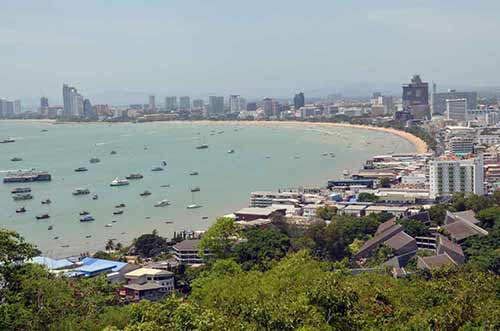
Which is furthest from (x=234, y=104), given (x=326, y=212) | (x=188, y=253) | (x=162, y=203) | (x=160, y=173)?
(x=188, y=253)

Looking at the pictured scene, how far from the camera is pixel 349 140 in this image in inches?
1148

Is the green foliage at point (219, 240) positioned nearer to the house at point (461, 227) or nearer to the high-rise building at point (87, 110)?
the house at point (461, 227)

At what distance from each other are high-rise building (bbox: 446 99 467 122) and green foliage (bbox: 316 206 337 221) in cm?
2457

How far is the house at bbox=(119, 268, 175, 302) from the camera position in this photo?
314 inches

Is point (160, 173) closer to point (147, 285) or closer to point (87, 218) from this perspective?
point (87, 218)

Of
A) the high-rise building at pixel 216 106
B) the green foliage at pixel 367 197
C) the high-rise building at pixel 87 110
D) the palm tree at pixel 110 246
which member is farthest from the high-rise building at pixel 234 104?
the palm tree at pixel 110 246

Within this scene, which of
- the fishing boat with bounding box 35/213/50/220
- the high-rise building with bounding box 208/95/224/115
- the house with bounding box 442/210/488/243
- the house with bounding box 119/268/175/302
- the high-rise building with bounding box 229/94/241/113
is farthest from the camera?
the high-rise building with bounding box 229/94/241/113

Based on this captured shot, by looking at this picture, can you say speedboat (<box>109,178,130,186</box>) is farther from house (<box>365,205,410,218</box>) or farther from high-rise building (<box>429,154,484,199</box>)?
high-rise building (<box>429,154,484,199</box>)

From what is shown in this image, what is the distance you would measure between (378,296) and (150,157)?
795 inches

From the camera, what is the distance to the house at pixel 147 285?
7.99 metres

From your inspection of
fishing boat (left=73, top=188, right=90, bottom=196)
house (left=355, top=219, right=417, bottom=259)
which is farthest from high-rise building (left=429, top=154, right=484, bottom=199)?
fishing boat (left=73, top=188, right=90, bottom=196)

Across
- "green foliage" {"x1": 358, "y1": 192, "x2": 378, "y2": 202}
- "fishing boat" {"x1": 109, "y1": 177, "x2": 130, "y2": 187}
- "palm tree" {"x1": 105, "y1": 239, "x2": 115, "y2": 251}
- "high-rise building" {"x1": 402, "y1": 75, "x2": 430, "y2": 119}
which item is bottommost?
"palm tree" {"x1": 105, "y1": 239, "x2": 115, "y2": 251}

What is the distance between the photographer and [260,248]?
9023 mm

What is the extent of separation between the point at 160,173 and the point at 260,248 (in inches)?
459
